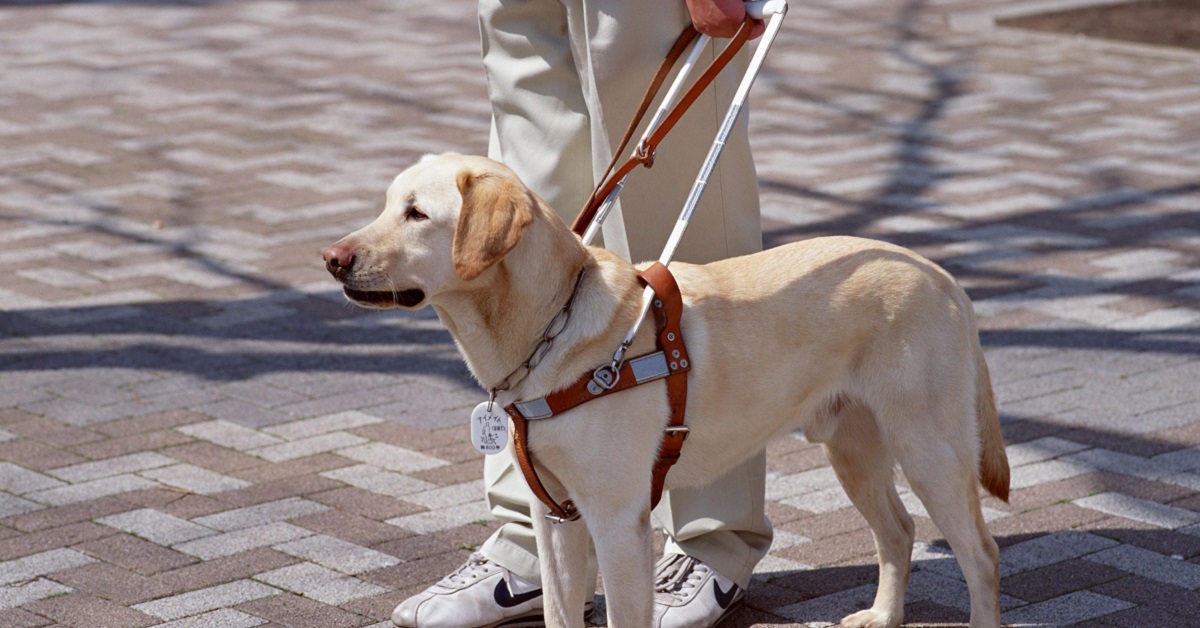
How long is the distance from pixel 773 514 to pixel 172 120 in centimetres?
→ 704

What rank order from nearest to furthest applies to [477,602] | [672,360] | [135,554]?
[672,360] → [477,602] → [135,554]

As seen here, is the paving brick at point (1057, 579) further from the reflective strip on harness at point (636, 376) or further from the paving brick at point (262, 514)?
the paving brick at point (262, 514)

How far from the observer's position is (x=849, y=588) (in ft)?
13.1

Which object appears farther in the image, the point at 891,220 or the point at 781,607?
the point at 891,220

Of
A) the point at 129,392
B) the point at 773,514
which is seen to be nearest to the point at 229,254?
the point at 129,392

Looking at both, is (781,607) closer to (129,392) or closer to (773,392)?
(773,392)

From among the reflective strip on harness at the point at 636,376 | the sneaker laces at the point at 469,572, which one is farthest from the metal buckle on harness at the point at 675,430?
the sneaker laces at the point at 469,572

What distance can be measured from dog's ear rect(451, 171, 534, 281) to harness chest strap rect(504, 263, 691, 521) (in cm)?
34

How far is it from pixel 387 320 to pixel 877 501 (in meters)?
3.24

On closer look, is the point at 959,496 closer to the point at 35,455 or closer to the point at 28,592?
the point at 28,592

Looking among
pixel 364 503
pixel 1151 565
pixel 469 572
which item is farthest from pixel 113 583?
pixel 1151 565

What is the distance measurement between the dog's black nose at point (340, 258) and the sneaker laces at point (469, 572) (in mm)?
1197

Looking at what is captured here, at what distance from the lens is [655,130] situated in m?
3.50

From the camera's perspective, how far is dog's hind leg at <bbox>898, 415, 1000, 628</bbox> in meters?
3.43
